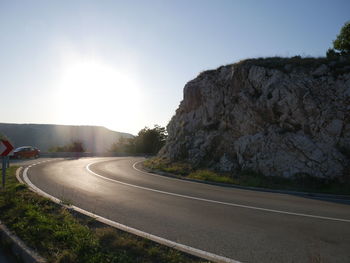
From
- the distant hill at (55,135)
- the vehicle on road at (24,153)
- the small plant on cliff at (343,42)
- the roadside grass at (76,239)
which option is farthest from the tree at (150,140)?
the distant hill at (55,135)

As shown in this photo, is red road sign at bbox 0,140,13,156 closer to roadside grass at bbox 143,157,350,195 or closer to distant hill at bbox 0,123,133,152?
roadside grass at bbox 143,157,350,195

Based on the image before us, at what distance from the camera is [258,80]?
1817 cm

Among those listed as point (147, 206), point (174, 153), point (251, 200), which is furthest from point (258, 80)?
point (147, 206)

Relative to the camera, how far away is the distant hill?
112625 millimetres

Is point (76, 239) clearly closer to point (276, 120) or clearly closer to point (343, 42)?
point (276, 120)

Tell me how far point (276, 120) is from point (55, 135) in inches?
5087

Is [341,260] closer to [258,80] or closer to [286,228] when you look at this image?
[286,228]

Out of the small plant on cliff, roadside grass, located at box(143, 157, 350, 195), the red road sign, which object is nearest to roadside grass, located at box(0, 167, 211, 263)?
the red road sign

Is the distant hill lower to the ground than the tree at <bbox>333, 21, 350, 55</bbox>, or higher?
lower

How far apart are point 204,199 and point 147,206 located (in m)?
2.30

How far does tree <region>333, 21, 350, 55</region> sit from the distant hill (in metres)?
91.9

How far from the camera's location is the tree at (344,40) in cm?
2178

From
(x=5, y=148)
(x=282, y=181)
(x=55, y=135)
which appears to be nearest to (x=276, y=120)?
(x=282, y=181)

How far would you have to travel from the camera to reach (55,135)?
128250mm
